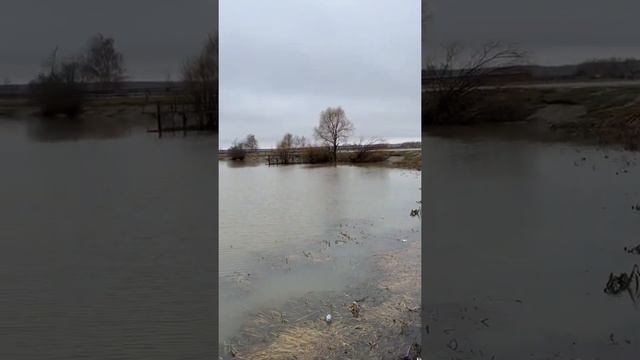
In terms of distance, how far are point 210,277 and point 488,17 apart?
1.85m

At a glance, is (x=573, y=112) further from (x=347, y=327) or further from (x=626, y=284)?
(x=347, y=327)

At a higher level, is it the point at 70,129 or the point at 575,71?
the point at 575,71

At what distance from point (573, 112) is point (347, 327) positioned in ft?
6.22

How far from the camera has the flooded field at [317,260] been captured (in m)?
3.04

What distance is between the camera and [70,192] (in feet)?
7.27

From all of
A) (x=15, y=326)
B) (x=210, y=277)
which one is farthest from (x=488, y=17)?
(x=15, y=326)

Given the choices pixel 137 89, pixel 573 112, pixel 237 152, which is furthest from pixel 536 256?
pixel 137 89

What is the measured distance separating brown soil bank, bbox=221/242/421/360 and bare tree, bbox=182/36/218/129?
1458mm

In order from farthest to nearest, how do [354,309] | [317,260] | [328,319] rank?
[317,260] < [354,309] < [328,319]

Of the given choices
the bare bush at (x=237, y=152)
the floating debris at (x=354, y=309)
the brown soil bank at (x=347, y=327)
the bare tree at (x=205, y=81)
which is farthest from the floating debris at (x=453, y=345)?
the bare bush at (x=237, y=152)

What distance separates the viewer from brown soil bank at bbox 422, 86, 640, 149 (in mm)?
2383

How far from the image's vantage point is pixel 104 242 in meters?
2.23

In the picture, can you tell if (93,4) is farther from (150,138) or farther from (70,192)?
(70,192)

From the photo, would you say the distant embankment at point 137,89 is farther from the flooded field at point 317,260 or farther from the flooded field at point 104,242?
the flooded field at point 317,260
